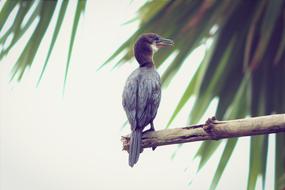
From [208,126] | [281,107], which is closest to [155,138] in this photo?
[208,126]

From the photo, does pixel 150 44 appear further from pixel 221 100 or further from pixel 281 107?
pixel 281 107

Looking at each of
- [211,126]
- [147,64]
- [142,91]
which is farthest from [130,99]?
[211,126]

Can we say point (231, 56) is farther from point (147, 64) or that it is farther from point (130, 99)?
point (130, 99)

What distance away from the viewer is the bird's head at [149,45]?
1.90 m

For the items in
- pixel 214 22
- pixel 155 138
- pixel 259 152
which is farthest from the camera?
pixel 214 22

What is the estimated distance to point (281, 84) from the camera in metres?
1.99

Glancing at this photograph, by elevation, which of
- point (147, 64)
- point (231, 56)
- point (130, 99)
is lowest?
point (130, 99)

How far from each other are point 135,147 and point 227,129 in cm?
27

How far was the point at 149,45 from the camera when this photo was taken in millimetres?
1907

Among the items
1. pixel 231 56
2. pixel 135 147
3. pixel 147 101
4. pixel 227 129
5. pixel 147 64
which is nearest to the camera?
pixel 227 129

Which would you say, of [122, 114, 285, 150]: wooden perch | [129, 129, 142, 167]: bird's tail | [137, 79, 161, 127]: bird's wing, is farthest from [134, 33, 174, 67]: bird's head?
[122, 114, 285, 150]: wooden perch

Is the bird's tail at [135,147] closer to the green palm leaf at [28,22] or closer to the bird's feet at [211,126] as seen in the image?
the bird's feet at [211,126]

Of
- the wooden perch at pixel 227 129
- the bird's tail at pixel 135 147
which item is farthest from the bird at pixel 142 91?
the wooden perch at pixel 227 129

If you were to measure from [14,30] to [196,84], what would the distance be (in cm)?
58
